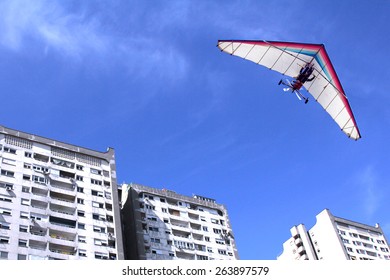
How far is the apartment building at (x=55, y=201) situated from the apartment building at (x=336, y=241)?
4075cm

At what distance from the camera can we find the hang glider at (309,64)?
105ft

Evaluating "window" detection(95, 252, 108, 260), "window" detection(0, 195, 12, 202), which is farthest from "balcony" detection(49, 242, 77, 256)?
"window" detection(0, 195, 12, 202)

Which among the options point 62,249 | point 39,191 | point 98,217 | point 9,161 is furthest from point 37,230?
point 9,161

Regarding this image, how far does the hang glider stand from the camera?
32.1m

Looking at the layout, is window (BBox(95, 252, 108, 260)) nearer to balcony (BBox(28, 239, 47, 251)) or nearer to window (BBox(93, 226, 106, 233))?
window (BBox(93, 226, 106, 233))

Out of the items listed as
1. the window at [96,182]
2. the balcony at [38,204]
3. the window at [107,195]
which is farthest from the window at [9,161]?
the window at [107,195]

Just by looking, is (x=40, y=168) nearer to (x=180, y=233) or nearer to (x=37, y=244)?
(x=37, y=244)

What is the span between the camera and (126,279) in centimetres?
1833

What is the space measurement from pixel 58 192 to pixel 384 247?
5971cm

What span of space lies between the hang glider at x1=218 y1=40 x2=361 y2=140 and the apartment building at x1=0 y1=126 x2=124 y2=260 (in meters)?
30.0

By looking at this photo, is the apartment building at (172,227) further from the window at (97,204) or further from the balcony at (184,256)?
the window at (97,204)

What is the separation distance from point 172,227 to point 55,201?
16699 millimetres

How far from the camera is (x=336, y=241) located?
82.4 m

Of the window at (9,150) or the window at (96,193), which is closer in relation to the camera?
the window at (9,150)
